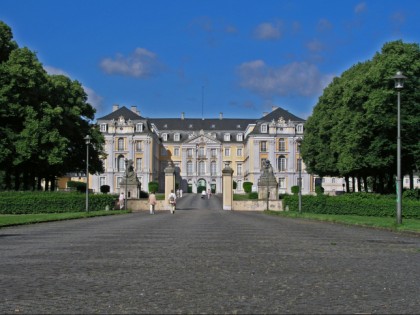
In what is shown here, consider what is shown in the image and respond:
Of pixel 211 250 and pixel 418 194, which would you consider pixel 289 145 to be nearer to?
pixel 418 194

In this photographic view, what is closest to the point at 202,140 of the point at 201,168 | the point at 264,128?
the point at 201,168

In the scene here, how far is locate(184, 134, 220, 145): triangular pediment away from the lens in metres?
136

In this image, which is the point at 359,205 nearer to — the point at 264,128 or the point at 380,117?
the point at 380,117

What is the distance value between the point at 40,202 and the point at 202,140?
316 feet

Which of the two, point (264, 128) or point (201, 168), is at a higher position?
point (264, 128)

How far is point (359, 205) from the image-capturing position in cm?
4016

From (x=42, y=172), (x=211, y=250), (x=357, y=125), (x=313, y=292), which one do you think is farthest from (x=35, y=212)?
(x=313, y=292)

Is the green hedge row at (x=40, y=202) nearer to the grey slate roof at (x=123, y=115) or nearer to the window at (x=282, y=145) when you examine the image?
the grey slate roof at (x=123, y=115)

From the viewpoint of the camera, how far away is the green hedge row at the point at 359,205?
35.2 meters

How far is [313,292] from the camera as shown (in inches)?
313

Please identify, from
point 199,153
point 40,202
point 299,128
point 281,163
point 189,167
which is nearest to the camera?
point 40,202

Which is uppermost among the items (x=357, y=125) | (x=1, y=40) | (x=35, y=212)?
(x=1, y=40)

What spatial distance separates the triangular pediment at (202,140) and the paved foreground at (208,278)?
121 meters

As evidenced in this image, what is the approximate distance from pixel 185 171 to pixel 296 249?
398 ft
